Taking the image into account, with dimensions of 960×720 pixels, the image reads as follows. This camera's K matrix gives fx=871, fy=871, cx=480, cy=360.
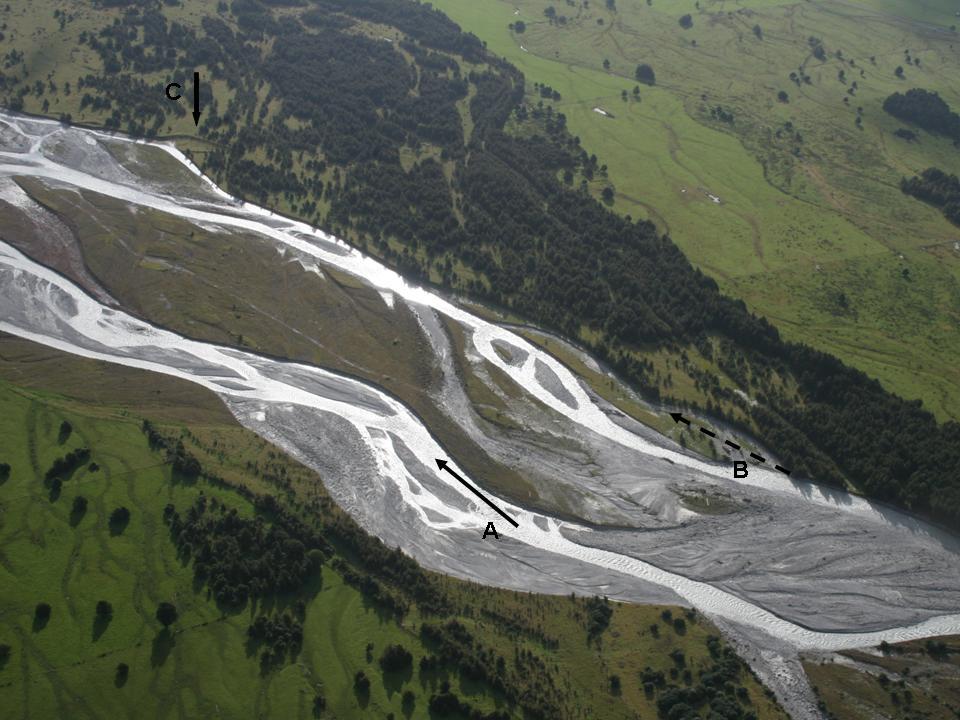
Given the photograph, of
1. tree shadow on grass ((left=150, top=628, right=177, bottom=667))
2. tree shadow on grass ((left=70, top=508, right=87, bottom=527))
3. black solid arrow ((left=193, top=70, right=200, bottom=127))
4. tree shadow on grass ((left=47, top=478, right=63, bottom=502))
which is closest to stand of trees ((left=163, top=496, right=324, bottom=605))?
tree shadow on grass ((left=150, top=628, right=177, bottom=667))

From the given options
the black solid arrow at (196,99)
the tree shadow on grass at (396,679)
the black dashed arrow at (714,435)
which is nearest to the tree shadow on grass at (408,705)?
the tree shadow on grass at (396,679)

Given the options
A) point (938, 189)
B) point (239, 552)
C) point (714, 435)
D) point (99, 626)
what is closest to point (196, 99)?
point (239, 552)

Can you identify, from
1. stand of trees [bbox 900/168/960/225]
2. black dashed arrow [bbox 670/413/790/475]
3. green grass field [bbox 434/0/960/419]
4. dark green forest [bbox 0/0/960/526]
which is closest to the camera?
black dashed arrow [bbox 670/413/790/475]

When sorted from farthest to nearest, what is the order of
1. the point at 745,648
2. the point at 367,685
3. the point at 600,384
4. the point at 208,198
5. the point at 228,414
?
the point at 208,198
the point at 600,384
the point at 228,414
the point at 745,648
the point at 367,685

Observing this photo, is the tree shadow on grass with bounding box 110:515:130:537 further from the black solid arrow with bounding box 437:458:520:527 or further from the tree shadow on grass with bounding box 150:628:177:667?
the black solid arrow with bounding box 437:458:520:527

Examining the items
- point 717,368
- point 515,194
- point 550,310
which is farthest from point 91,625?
point 515,194

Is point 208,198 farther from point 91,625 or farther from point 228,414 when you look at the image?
point 91,625
